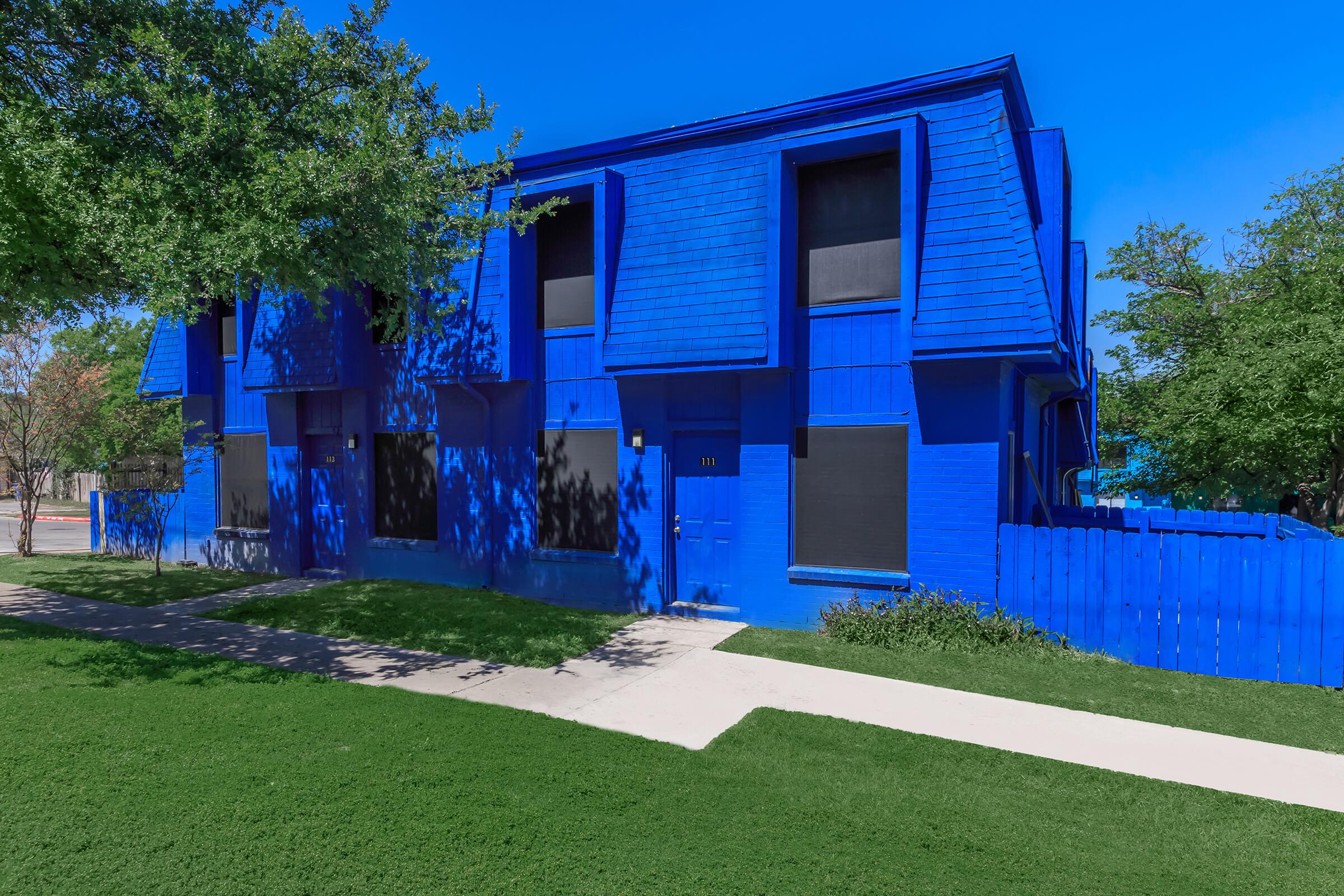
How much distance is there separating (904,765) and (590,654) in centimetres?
410

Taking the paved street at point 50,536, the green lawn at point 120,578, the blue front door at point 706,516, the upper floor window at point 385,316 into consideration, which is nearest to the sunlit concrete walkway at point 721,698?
the blue front door at point 706,516

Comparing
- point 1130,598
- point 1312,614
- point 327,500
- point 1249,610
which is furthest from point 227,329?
point 1312,614

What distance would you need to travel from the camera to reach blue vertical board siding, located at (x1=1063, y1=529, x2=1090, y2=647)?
832 centimetres

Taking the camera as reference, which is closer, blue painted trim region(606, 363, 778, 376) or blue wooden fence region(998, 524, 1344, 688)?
blue wooden fence region(998, 524, 1344, 688)

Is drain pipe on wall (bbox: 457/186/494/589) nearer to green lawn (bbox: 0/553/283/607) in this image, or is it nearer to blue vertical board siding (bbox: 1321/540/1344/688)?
green lawn (bbox: 0/553/283/607)

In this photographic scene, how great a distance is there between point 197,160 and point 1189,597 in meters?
11.0

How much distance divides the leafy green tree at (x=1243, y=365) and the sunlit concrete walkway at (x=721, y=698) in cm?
1452

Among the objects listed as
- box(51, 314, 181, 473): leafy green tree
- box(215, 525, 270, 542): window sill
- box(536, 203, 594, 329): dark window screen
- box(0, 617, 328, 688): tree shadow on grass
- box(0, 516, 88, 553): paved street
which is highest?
box(536, 203, 594, 329): dark window screen

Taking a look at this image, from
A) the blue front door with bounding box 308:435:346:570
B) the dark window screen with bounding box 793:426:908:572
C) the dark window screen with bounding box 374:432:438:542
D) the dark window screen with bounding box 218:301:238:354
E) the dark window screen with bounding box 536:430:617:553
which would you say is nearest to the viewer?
the dark window screen with bounding box 793:426:908:572

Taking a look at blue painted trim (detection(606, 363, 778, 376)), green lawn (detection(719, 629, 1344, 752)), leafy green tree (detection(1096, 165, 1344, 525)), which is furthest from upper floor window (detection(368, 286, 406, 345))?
leafy green tree (detection(1096, 165, 1344, 525))

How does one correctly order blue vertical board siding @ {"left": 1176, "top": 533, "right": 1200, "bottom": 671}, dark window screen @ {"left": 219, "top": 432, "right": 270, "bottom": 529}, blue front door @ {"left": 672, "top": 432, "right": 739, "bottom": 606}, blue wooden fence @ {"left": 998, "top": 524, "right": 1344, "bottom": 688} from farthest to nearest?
dark window screen @ {"left": 219, "top": 432, "right": 270, "bottom": 529}
blue front door @ {"left": 672, "top": 432, "right": 739, "bottom": 606}
blue vertical board siding @ {"left": 1176, "top": 533, "right": 1200, "bottom": 671}
blue wooden fence @ {"left": 998, "top": 524, "right": 1344, "bottom": 688}

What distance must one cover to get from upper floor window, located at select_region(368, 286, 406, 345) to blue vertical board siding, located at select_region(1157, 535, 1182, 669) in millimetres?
9799

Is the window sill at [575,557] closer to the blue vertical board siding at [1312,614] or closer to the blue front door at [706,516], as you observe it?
the blue front door at [706,516]

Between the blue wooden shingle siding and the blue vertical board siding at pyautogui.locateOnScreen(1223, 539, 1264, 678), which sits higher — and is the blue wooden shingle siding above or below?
above
